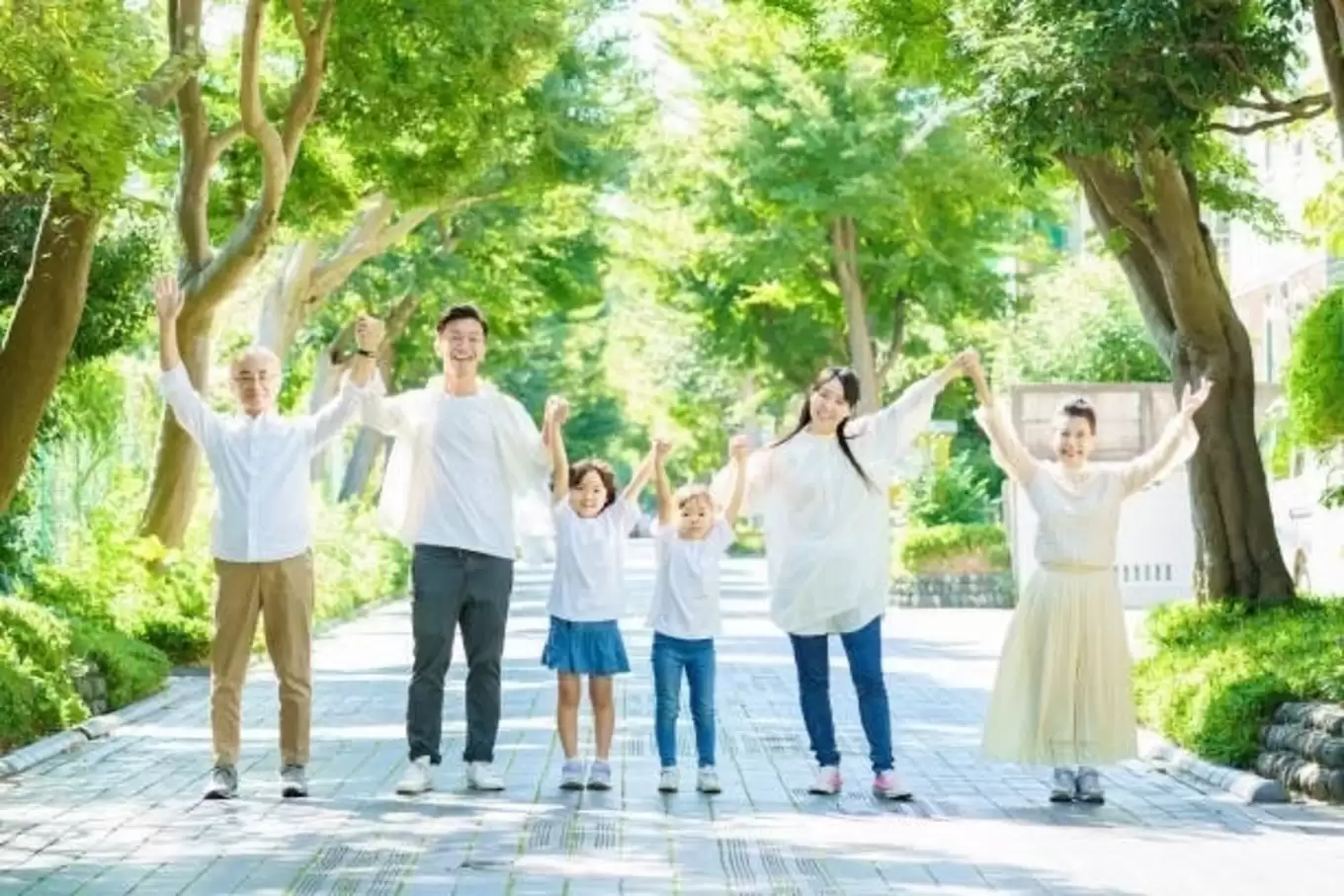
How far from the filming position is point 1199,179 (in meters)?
22.0

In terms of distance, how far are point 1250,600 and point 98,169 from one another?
30.6 ft

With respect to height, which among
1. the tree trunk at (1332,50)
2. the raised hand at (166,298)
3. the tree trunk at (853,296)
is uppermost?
the tree trunk at (853,296)

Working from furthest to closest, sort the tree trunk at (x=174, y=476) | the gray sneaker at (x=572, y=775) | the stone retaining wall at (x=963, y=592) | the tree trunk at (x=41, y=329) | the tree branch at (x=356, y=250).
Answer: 1. the stone retaining wall at (x=963, y=592)
2. the tree branch at (x=356, y=250)
3. the tree trunk at (x=174, y=476)
4. the tree trunk at (x=41, y=329)
5. the gray sneaker at (x=572, y=775)

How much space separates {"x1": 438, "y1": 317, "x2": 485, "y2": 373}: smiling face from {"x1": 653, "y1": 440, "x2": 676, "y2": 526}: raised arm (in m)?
0.93

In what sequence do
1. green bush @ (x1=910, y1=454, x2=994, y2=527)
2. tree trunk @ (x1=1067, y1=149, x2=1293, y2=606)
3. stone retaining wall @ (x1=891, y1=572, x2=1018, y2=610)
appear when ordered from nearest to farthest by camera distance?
tree trunk @ (x1=1067, y1=149, x2=1293, y2=606)
stone retaining wall @ (x1=891, y1=572, x2=1018, y2=610)
green bush @ (x1=910, y1=454, x2=994, y2=527)

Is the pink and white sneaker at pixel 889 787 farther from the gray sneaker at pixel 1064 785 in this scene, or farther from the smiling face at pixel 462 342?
the smiling face at pixel 462 342

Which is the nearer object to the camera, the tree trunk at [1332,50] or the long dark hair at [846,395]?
the long dark hair at [846,395]

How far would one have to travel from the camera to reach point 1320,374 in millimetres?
20141

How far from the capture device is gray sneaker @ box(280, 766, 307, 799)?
1336 centimetres

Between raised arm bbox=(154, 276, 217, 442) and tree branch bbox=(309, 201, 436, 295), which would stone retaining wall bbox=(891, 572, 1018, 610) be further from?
raised arm bbox=(154, 276, 217, 442)

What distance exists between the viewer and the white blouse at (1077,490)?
43.2ft

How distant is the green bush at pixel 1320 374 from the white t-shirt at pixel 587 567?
788 centimetres

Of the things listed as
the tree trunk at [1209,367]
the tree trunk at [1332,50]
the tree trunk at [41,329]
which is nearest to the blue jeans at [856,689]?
the tree trunk at [1332,50]

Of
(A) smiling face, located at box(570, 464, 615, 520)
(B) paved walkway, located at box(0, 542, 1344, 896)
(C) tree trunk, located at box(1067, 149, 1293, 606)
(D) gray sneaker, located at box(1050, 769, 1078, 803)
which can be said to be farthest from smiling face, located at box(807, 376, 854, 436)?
(C) tree trunk, located at box(1067, 149, 1293, 606)
